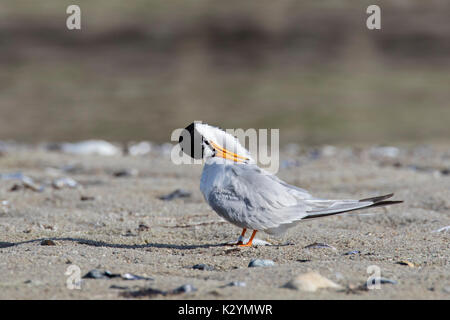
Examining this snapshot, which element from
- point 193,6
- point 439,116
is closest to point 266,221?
point 439,116

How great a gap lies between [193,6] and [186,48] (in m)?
2.31

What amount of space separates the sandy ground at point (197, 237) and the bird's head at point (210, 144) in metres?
0.54

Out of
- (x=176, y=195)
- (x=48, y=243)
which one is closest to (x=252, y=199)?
(x=48, y=243)

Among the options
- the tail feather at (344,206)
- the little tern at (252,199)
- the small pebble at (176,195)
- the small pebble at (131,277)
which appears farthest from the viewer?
the small pebble at (176,195)

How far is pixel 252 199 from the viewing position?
3.67 m

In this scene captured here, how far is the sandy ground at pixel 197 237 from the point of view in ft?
9.12

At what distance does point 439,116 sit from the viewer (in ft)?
44.9

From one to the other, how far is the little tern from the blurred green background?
7468 mm

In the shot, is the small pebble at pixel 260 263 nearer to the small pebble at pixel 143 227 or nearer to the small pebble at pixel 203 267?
the small pebble at pixel 203 267

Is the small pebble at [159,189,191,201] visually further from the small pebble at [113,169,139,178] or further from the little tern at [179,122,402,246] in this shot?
the little tern at [179,122,402,246]

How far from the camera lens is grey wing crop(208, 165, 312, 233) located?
3650 millimetres

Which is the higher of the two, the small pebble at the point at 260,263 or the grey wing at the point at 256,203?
the grey wing at the point at 256,203

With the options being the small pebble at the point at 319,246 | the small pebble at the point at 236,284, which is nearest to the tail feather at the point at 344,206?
the small pebble at the point at 319,246
